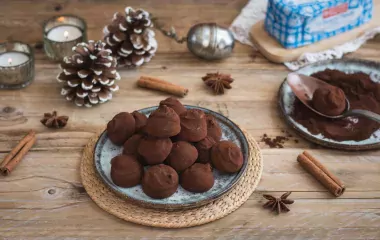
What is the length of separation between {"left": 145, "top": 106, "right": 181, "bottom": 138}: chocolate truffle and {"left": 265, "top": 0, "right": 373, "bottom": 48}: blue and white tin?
57 centimetres

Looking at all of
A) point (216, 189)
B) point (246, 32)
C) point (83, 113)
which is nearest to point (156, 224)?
point (216, 189)

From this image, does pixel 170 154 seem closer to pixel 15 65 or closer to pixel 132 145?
pixel 132 145

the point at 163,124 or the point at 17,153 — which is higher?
the point at 163,124

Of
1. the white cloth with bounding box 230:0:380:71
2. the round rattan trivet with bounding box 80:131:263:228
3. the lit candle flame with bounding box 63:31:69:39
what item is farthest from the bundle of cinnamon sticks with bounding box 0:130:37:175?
the white cloth with bounding box 230:0:380:71

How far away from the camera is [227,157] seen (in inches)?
38.2

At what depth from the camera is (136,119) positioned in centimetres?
104

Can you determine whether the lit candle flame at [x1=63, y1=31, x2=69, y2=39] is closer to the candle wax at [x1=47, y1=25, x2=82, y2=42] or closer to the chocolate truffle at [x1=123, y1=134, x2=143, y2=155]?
the candle wax at [x1=47, y1=25, x2=82, y2=42]

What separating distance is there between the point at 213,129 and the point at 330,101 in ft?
0.94

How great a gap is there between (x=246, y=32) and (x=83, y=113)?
565 millimetres

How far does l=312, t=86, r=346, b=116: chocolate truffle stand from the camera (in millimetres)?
1138

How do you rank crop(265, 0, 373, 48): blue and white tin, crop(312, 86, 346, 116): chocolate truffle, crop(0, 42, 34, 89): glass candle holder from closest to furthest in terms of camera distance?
crop(312, 86, 346, 116): chocolate truffle → crop(0, 42, 34, 89): glass candle holder → crop(265, 0, 373, 48): blue and white tin

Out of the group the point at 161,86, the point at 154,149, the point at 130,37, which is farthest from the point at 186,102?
the point at 154,149

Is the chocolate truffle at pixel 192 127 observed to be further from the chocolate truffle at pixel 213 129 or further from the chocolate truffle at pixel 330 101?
the chocolate truffle at pixel 330 101

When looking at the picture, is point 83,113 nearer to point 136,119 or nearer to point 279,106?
point 136,119
